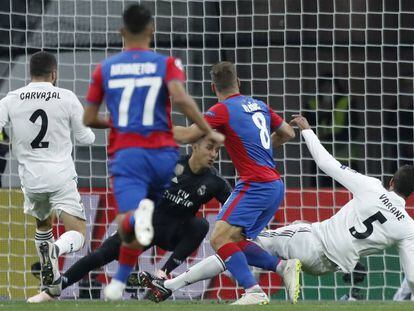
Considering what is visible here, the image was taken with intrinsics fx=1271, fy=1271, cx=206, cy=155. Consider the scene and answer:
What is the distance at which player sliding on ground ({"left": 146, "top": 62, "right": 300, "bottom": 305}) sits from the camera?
1020cm

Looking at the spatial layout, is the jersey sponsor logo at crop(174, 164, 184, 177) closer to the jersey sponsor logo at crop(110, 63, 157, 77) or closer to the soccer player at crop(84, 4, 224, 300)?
the soccer player at crop(84, 4, 224, 300)

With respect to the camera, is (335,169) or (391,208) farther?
(335,169)

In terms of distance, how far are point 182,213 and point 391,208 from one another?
1930 mm

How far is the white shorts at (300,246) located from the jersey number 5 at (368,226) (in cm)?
33

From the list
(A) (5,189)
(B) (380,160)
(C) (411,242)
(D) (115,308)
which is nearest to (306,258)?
(C) (411,242)

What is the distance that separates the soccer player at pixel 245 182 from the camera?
10.2 meters

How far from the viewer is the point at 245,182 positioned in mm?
10406

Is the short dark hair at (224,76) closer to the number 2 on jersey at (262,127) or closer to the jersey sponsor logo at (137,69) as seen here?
the number 2 on jersey at (262,127)

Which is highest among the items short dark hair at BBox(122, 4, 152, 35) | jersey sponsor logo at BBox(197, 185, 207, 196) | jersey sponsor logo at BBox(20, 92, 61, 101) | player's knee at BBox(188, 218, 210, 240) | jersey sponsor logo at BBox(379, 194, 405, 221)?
short dark hair at BBox(122, 4, 152, 35)

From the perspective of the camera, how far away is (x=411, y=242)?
34.3 ft

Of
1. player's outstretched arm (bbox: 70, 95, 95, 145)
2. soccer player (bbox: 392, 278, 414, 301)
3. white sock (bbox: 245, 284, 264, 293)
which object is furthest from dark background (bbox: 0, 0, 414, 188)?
white sock (bbox: 245, 284, 264, 293)

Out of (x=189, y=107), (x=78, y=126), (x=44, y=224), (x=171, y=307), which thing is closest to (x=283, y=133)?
(x=78, y=126)

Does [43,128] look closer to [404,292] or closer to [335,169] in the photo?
[335,169]

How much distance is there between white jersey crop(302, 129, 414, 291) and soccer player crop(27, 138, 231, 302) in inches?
39.4
